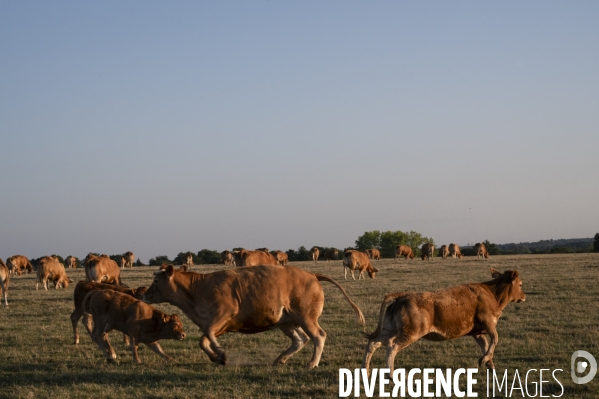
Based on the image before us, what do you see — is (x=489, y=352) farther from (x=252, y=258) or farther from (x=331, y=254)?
(x=331, y=254)

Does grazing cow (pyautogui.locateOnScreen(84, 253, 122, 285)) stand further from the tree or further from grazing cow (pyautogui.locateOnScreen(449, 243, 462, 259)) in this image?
the tree

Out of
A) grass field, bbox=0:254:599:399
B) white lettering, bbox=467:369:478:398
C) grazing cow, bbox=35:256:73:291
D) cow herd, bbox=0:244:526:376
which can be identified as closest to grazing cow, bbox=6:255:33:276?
grazing cow, bbox=35:256:73:291

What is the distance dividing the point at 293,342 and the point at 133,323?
2547mm

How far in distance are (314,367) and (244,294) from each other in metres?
1.44

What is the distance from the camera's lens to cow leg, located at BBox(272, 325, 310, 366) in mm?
10298

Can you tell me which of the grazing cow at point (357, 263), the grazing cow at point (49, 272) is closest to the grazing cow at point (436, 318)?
the grazing cow at point (49, 272)

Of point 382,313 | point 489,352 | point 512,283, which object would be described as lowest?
point 489,352

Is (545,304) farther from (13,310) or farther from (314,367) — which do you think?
(13,310)

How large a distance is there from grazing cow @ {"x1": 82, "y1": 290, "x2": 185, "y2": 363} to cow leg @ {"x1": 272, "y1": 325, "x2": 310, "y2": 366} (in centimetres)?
171

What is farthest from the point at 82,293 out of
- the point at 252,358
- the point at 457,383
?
the point at 457,383

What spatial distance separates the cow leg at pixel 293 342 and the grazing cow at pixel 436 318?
1558 millimetres

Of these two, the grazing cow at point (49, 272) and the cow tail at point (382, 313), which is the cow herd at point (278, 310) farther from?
the grazing cow at point (49, 272)

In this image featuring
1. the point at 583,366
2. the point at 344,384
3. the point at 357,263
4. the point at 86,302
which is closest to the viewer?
the point at 344,384

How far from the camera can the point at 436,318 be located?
9.27 metres
